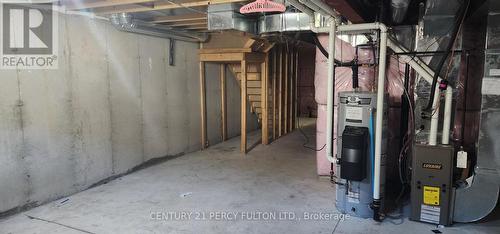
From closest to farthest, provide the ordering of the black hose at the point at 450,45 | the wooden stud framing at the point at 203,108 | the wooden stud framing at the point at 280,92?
the black hose at the point at 450,45, the wooden stud framing at the point at 203,108, the wooden stud framing at the point at 280,92

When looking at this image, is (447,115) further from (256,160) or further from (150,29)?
(150,29)

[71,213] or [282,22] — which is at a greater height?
[282,22]

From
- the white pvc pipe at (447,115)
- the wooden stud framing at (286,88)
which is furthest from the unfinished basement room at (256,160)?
the wooden stud framing at (286,88)

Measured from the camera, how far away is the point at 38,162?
10.5ft

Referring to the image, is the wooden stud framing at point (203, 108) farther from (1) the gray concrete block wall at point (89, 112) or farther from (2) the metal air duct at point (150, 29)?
(2) the metal air duct at point (150, 29)

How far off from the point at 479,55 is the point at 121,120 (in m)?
3.91

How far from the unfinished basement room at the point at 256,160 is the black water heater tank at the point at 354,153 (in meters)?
0.01

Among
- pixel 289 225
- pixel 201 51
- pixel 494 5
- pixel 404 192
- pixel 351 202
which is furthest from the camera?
pixel 201 51

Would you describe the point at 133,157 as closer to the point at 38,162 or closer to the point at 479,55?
the point at 38,162

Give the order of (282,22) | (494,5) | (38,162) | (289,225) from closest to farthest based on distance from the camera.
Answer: (494,5), (289,225), (38,162), (282,22)

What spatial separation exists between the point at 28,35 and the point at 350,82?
317 cm

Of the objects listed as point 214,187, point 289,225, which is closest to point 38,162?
point 214,187

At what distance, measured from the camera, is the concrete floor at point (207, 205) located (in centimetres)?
275

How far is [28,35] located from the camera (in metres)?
3.11
